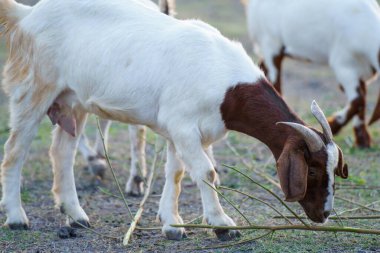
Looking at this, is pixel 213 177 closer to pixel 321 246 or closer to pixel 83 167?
pixel 321 246

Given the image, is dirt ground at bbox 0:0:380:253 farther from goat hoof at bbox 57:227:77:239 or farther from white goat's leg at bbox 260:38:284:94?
white goat's leg at bbox 260:38:284:94

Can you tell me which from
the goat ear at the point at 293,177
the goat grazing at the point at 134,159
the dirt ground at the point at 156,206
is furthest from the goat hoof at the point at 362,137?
the goat ear at the point at 293,177

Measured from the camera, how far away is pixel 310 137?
16.4ft

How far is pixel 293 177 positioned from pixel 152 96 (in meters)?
1.14

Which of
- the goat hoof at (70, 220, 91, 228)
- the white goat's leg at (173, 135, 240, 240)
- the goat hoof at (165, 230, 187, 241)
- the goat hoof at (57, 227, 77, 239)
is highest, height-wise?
the white goat's leg at (173, 135, 240, 240)

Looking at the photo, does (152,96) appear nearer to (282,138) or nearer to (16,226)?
(282,138)

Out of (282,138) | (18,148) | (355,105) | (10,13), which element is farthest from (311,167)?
(355,105)

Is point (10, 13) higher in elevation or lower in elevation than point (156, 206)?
higher

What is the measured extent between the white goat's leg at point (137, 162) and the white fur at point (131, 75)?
116 centimetres

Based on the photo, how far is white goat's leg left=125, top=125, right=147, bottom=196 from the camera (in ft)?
24.2

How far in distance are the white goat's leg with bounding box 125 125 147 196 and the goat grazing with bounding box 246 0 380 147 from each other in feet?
9.09

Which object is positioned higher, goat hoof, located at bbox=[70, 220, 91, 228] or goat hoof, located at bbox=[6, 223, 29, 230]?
goat hoof, located at bbox=[6, 223, 29, 230]

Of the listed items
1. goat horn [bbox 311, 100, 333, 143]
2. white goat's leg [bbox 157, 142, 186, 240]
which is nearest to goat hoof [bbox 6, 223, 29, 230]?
white goat's leg [bbox 157, 142, 186, 240]

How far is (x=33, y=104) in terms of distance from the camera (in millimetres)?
6027
